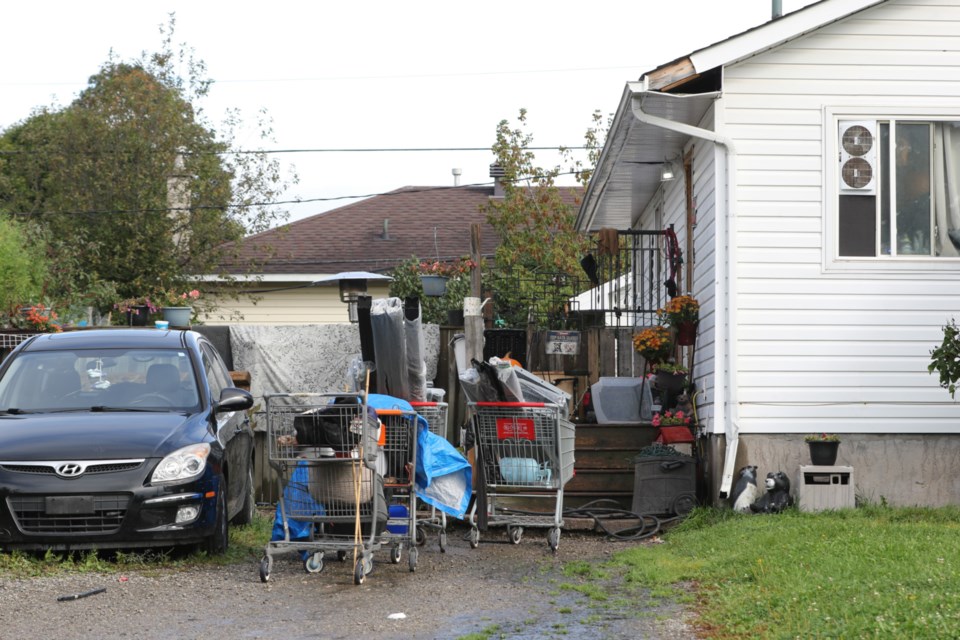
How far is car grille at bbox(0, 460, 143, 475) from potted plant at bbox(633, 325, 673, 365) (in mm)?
5999

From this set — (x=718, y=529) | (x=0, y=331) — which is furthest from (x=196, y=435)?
(x=0, y=331)

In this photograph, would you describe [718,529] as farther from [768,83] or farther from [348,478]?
[768,83]

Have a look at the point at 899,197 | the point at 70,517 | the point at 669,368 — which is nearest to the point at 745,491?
the point at 669,368

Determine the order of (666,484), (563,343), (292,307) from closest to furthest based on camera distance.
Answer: (666,484)
(563,343)
(292,307)

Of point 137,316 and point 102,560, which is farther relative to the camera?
point 137,316

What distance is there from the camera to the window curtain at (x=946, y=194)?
11016 mm

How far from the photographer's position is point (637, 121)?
1199cm

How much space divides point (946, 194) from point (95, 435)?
770 cm

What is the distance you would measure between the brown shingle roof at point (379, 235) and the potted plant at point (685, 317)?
41.3 ft

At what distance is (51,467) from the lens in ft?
25.7

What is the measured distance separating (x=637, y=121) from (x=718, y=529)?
4.32 m

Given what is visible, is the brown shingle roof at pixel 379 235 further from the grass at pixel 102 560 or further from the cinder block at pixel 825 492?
the grass at pixel 102 560

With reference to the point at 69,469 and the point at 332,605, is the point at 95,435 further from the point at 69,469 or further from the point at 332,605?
the point at 332,605

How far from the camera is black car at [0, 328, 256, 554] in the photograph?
783cm
